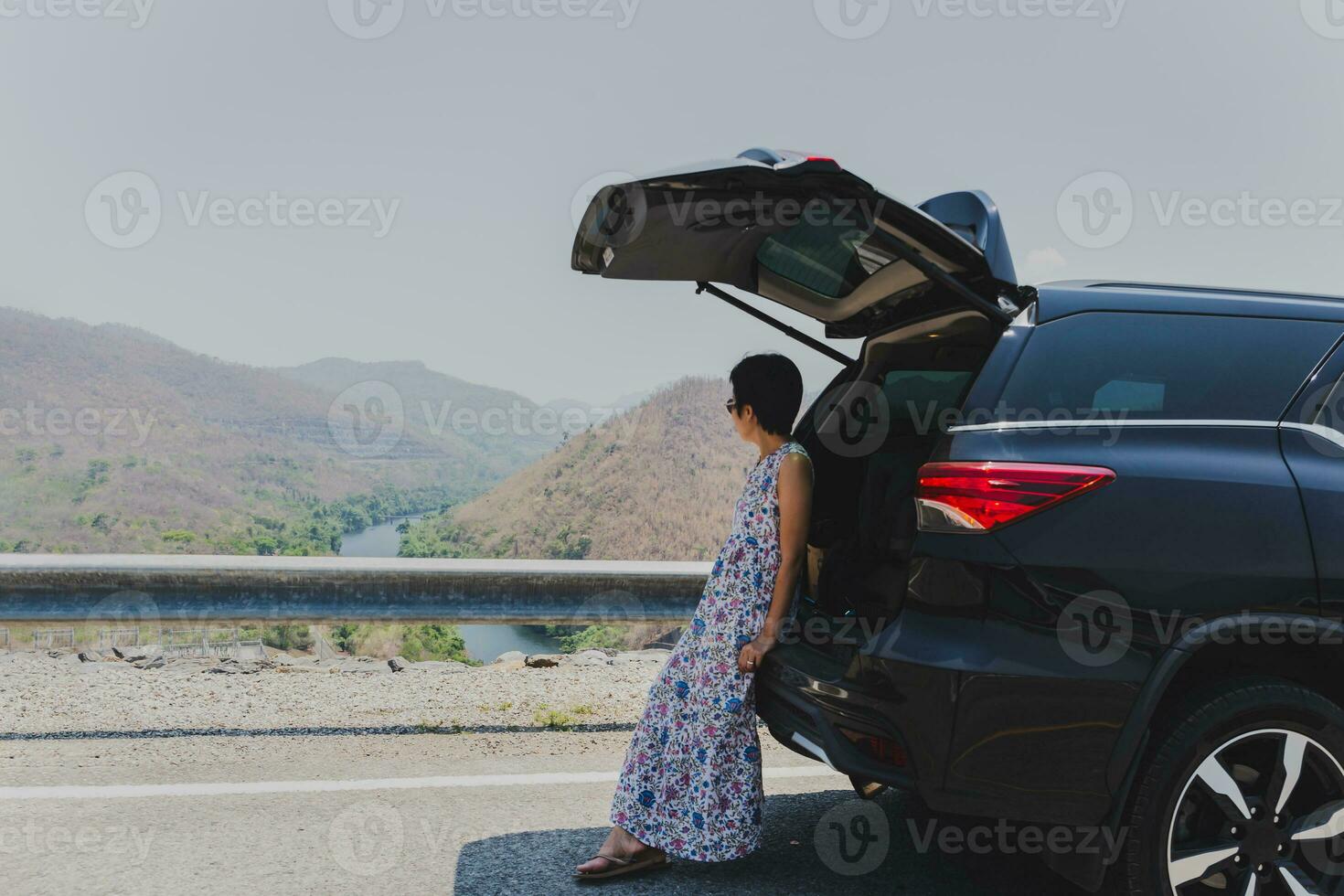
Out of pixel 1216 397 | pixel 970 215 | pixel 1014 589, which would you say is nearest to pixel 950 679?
pixel 1014 589

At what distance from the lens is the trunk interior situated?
3.15 meters

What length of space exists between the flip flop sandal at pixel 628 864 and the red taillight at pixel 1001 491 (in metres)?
1.50

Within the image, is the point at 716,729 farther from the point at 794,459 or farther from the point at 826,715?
the point at 794,459

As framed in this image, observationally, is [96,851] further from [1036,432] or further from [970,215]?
[970,215]

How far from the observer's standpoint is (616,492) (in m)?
25.0

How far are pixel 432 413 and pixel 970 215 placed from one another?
706 cm

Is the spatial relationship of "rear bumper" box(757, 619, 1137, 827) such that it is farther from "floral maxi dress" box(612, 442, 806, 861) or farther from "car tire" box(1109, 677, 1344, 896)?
"floral maxi dress" box(612, 442, 806, 861)

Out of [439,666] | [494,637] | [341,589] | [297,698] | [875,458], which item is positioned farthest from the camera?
[439,666]

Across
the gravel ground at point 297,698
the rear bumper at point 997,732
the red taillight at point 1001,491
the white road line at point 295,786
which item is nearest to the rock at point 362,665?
the gravel ground at point 297,698

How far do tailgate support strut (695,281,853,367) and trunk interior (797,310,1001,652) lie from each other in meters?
0.09

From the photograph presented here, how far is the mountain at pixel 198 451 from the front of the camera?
149 feet

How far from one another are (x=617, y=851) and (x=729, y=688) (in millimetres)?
655

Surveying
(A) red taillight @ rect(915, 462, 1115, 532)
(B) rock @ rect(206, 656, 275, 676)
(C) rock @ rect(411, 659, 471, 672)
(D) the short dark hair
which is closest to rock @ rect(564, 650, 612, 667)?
(C) rock @ rect(411, 659, 471, 672)

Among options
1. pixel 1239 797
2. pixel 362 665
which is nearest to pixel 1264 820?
pixel 1239 797
